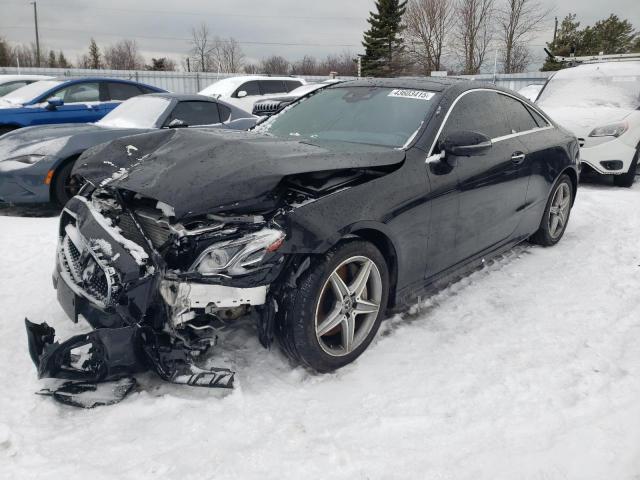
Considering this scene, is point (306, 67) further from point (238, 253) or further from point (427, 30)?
point (238, 253)

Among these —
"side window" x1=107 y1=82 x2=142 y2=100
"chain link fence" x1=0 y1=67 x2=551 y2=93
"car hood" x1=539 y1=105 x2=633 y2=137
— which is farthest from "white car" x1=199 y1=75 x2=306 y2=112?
"chain link fence" x1=0 y1=67 x2=551 y2=93

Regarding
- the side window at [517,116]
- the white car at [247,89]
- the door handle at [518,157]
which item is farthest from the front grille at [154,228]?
the white car at [247,89]

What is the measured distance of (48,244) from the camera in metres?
4.49

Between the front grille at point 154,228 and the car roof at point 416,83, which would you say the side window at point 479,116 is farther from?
the front grille at point 154,228

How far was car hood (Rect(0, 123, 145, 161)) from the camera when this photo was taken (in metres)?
5.43

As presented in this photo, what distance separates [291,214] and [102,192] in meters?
1.22

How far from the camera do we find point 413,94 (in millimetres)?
3578

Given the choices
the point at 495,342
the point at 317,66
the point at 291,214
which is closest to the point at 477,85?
the point at 495,342

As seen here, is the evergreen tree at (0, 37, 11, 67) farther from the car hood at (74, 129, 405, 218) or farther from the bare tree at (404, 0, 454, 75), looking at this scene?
the car hood at (74, 129, 405, 218)

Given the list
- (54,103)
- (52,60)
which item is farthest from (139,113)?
(52,60)

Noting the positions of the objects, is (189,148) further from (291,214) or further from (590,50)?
(590,50)

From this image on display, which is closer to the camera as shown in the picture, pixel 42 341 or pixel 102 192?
pixel 42 341

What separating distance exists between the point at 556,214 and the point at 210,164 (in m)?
3.69

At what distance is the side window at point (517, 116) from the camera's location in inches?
163
